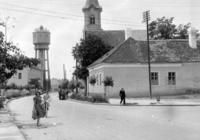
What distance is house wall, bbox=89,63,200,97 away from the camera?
4734cm

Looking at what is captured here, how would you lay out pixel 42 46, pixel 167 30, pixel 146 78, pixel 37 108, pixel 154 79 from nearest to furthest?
pixel 37 108, pixel 146 78, pixel 154 79, pixel 167 30, pixel 42 46

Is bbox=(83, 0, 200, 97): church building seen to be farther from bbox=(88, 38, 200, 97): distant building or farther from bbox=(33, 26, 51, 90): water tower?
bbox=(33, 26, 51, 90): water tower

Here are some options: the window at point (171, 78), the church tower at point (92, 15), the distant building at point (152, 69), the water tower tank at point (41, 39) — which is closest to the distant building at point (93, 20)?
the church tower at point (92, 15)

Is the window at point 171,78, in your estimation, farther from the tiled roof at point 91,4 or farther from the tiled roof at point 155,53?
the tiled roof at point 91,4

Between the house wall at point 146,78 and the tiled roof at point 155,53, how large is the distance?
742 millimetres

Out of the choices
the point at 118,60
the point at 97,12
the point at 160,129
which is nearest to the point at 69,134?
the point at 160,129

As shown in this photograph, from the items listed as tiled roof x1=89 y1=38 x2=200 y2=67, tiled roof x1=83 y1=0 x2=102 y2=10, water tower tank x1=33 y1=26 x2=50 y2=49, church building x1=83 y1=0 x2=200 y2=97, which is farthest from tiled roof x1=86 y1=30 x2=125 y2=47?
water tower tank x1=33 y1=26 x2=50 y2=49

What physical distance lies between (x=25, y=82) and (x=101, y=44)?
146ft

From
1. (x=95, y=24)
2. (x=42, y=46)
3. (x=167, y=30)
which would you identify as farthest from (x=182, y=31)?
(x=42, y=46)

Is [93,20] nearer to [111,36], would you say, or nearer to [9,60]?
[111,36]

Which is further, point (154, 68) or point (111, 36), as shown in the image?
point (111, 36)

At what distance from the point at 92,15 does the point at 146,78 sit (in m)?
38.6

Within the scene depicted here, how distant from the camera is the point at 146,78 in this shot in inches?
1891

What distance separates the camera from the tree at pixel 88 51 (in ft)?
204
